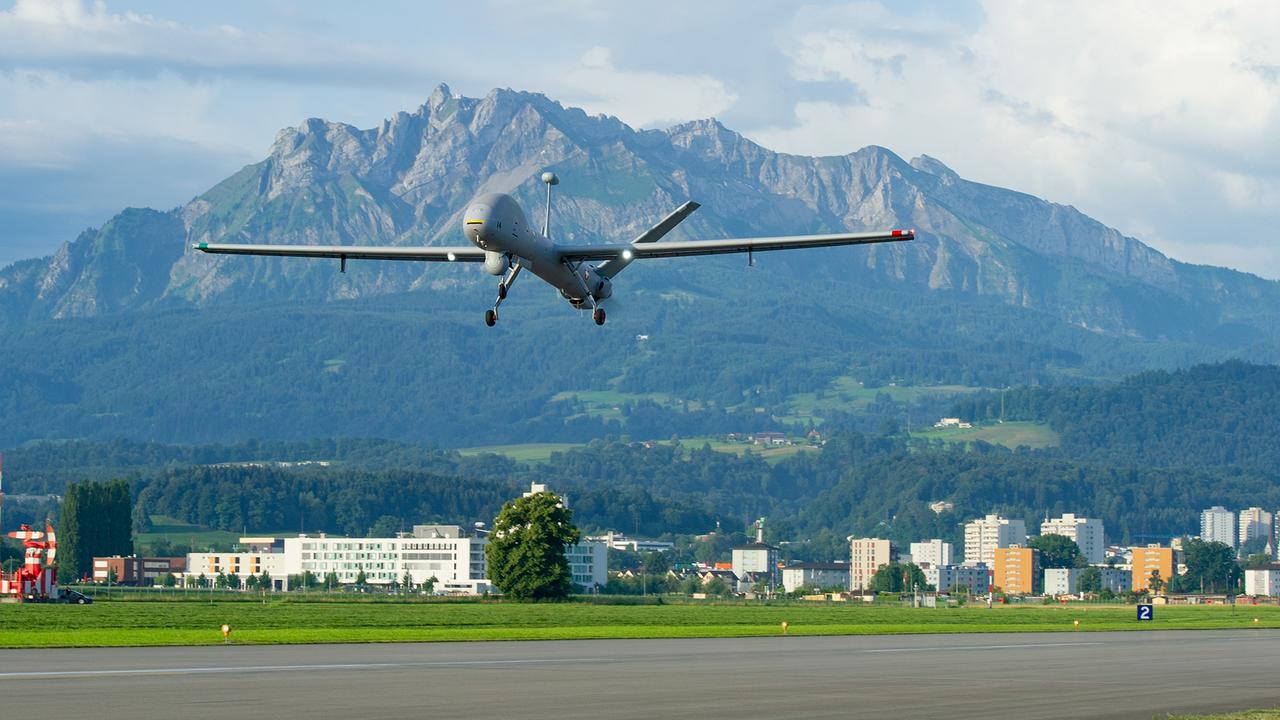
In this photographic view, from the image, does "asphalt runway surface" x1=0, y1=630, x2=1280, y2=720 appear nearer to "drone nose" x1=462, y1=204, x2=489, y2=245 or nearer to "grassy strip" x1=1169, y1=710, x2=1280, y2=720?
"grassy strip" x1=1169, y1=710, x2=1280, y2=720

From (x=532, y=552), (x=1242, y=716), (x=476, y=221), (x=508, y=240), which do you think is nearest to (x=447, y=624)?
(x=508, y=240)

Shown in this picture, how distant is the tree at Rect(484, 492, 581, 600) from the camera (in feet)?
471

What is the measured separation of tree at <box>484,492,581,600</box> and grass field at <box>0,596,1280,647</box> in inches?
526

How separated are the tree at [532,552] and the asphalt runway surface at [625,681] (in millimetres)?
67573

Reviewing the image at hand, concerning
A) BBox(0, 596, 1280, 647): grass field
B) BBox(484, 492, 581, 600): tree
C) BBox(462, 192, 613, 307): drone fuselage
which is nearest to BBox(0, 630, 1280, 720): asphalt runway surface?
BBox(0, 596, 1280, 647): grass field

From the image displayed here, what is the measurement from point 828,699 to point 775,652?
71.6 feet

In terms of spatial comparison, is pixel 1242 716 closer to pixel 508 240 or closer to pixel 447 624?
pixel 508 240

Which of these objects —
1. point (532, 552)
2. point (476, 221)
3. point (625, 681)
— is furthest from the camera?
point (532, 552)

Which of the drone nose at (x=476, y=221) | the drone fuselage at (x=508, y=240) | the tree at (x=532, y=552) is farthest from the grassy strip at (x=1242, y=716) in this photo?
the tree at (x=532, y=552)

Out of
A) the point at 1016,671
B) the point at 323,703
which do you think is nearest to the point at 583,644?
the point at 1016,671

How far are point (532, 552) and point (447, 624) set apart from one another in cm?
5086

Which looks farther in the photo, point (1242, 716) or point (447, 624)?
point (447, 624)

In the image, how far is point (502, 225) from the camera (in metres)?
52.5

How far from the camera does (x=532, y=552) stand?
143500 millimetres
